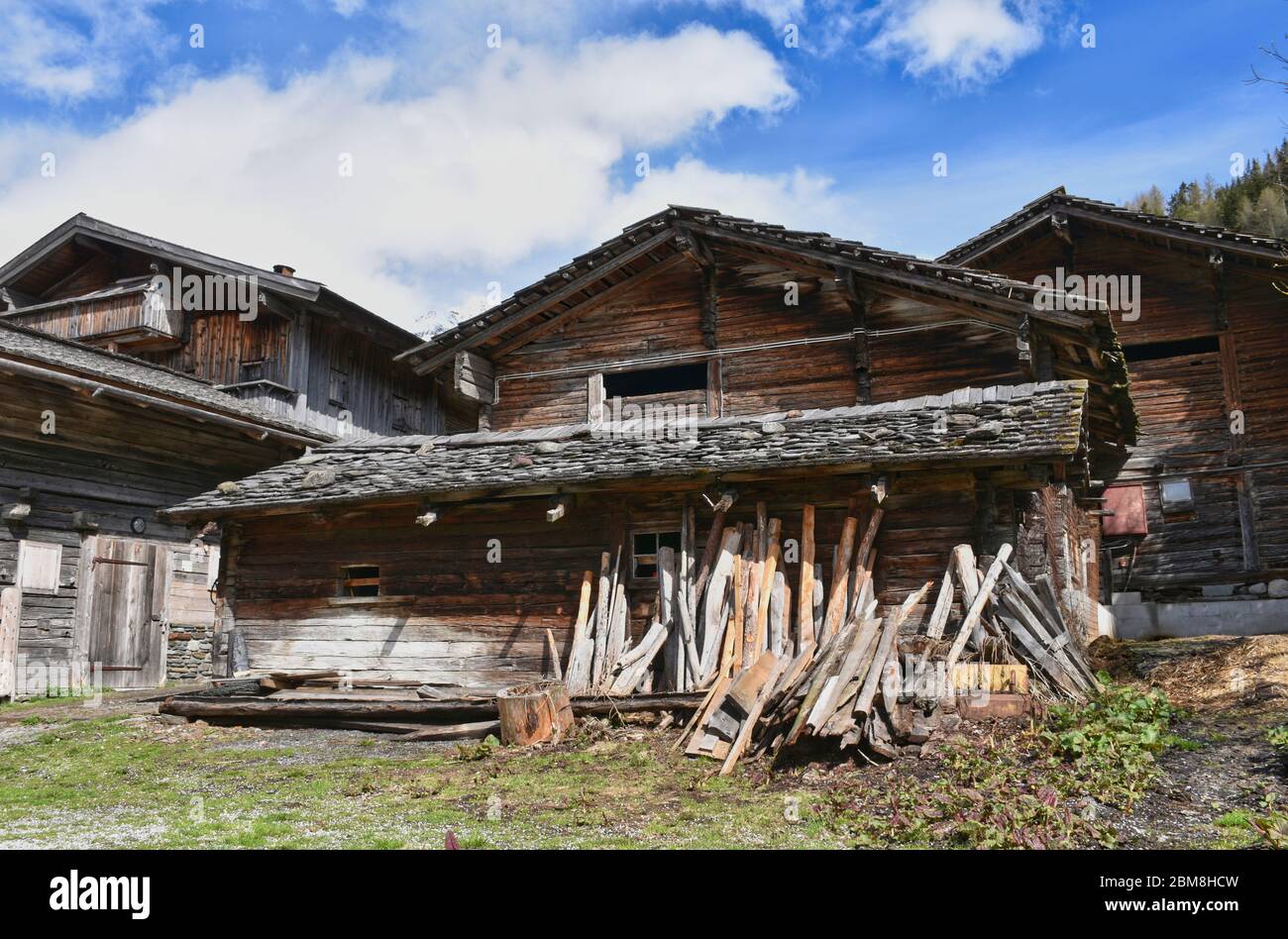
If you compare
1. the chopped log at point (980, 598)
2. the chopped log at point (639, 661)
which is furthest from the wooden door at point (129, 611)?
the chopped log at point (980, 598)

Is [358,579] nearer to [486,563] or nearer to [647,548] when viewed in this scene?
[486,563]

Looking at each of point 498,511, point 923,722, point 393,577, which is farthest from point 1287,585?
point 393,577

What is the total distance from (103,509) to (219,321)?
24.1 feet

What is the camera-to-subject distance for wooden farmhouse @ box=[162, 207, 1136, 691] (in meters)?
11.7

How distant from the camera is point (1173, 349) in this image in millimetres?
20781

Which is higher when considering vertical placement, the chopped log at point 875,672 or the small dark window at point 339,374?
the small dark window at point 339,374

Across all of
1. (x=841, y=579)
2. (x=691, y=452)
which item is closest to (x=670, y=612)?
(x=691, y=452)

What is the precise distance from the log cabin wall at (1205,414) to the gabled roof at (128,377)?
16.8m

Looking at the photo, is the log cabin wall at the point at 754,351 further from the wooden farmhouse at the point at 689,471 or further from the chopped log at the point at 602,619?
the chopped log at the point at 602,619

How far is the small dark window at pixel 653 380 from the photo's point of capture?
17.0 meters

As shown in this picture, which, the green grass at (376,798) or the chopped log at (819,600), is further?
the chopped log at (819,600)

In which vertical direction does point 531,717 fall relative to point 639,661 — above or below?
below
